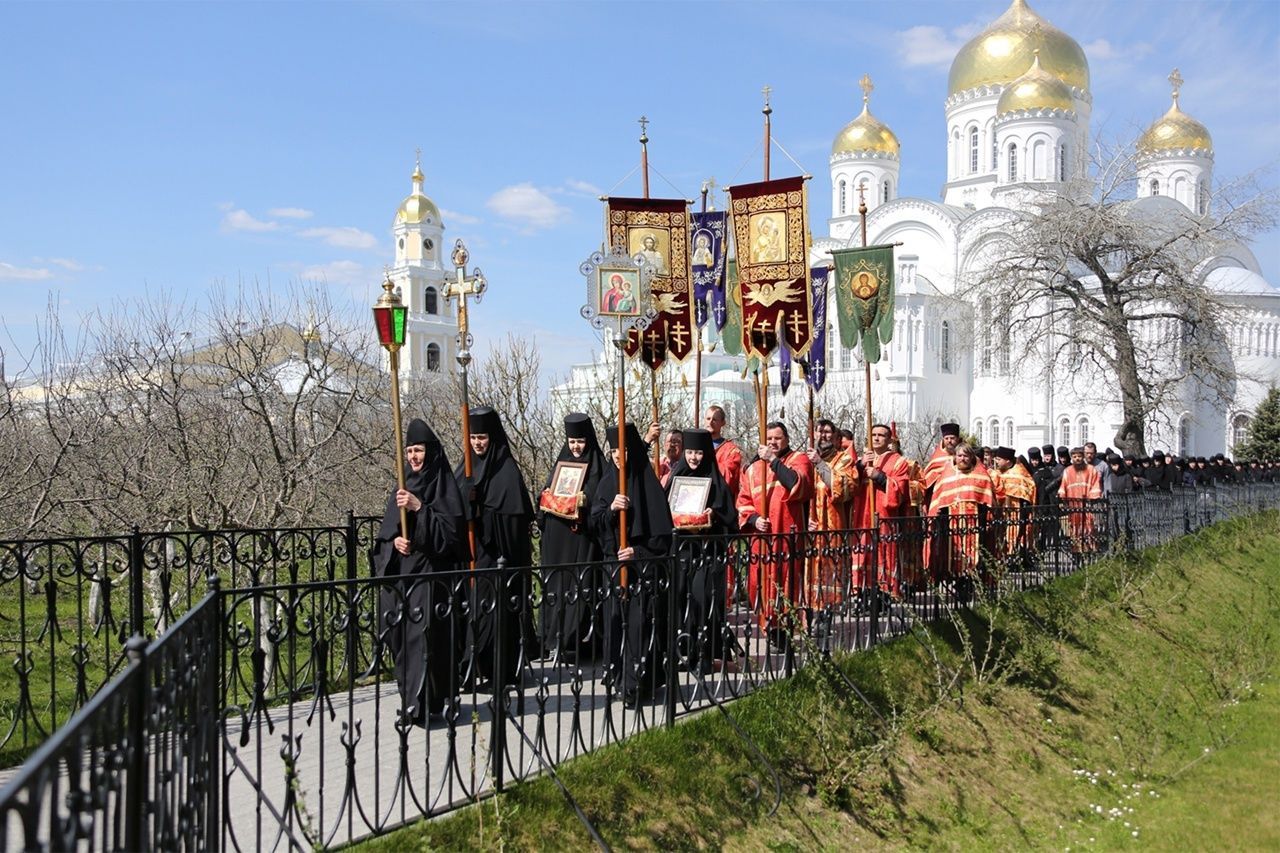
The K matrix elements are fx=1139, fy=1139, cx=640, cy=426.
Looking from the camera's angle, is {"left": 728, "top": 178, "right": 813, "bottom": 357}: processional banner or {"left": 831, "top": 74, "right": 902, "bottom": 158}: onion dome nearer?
{"left": 728, "top": 178, "right": 813, "bottom": 357}: processional banner

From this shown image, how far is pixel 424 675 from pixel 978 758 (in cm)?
426

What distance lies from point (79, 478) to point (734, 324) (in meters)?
7.80

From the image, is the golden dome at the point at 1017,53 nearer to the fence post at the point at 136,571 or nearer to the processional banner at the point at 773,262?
the processional banner at the point at 773,262

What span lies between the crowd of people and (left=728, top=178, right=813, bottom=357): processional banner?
0.92 metres

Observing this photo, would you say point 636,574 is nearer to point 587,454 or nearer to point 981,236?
point 587,454

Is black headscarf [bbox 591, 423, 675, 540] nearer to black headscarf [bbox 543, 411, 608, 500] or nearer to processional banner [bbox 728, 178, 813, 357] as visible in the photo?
black headscarf [bbox 543, 411, 608, 500]

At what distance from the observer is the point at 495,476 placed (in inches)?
318

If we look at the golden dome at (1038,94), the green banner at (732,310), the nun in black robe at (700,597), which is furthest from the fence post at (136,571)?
the golden dome at (1038,94)

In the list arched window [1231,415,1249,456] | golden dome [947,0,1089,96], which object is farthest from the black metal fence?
golden dome [947,0,1089,96]

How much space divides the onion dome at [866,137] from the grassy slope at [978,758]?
52.2 metres

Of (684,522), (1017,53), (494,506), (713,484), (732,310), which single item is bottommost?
(684,522)

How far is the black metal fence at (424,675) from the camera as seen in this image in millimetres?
2822

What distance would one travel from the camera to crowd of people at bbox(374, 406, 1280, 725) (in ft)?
19.5

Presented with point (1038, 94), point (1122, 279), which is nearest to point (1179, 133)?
point (1038, 94)
